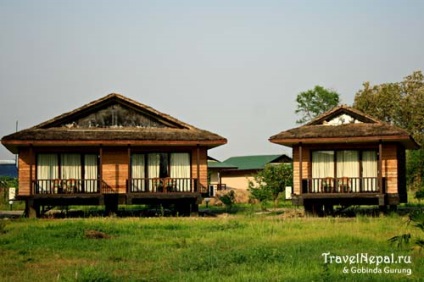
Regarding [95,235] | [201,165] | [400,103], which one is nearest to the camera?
[95,235]

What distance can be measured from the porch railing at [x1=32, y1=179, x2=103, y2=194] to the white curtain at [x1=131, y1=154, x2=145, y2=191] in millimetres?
1570

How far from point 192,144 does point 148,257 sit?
14.4m

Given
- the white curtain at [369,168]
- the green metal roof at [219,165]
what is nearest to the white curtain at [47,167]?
the white curtain at [369,168]

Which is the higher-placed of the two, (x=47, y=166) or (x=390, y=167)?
(x=47, y=166)

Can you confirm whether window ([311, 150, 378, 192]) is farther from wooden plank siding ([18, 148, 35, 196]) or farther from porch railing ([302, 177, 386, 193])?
wooden plank siding ([18, 148, 35, 196])

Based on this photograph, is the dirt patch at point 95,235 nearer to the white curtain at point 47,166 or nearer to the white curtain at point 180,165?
the white curtain at point 47,166

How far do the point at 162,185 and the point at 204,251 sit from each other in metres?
14.3

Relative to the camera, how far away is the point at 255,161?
6688 centimetres

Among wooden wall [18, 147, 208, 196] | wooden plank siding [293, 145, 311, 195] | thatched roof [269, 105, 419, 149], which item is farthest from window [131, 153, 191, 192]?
wooden plank siding [293, 145, 311, 195]

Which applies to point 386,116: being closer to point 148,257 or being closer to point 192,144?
point 192,144

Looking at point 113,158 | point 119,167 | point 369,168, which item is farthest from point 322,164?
point 113,158

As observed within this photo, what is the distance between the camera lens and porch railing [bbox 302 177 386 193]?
3003 centimetres

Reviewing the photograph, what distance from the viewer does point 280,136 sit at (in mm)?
30625

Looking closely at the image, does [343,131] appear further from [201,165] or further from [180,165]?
Answer: [180,165]
